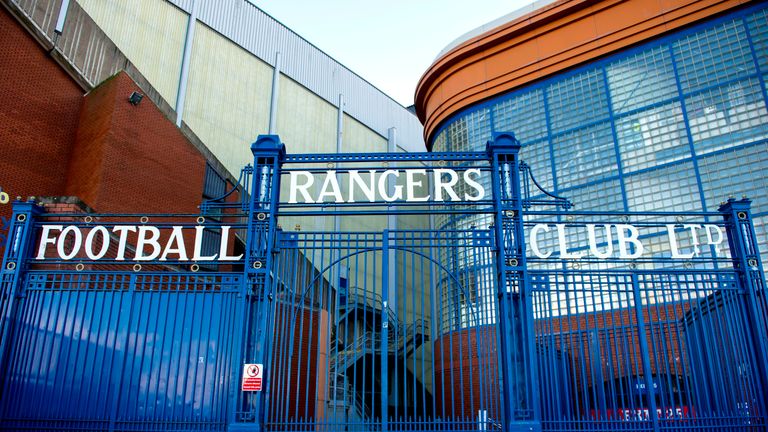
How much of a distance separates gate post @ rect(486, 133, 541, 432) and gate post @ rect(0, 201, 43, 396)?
7177mm

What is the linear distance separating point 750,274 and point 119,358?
930 cm

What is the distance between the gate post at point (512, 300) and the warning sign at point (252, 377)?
3.36m

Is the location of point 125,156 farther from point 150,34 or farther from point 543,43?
point 543,43

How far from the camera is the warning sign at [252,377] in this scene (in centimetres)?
809

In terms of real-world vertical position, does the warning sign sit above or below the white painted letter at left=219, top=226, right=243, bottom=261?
below

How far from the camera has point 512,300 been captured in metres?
8.64

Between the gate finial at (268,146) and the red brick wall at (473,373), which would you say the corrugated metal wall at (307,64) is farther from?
the gate finial at (268,146)

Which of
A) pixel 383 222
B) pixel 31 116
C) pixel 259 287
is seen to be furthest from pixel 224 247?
pixel 383 222

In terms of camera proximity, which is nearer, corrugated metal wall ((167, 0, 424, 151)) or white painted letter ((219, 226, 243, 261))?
white painted letter ((219, 226, 243, 261))

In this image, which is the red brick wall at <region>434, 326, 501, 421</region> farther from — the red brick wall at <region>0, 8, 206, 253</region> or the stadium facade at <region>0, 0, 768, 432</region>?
the red brick wall at <region>0, 8, 206, 253</region>

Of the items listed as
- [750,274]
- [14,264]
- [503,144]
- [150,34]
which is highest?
[150,34]

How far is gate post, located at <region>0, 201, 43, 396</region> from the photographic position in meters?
8.81

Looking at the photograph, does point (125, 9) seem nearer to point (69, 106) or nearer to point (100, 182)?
point (69, 106)

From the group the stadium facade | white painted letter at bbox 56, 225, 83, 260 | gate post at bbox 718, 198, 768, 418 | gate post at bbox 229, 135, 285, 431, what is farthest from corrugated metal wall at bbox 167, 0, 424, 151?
gate post at bbox 718, 198, 768, 418
